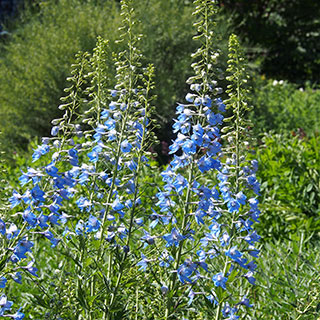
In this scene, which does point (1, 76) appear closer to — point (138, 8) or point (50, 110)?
point (50, 110)

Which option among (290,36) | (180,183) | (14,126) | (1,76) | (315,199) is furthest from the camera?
(290,36)

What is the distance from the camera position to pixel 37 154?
2037 mm

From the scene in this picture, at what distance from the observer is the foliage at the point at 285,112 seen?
7.37 m

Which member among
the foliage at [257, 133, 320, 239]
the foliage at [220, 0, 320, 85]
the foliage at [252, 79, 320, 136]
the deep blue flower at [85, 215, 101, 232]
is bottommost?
the deep blue flower at [85, 215, 101, 232]

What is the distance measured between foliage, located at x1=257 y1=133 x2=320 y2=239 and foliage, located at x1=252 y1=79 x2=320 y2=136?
2.10 meters

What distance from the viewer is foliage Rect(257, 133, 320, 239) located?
4.29m

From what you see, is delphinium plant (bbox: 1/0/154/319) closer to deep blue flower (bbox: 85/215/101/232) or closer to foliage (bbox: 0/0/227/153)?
deep blue flower (bbox: 85/215/101/232)

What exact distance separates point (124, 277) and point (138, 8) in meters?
6.47

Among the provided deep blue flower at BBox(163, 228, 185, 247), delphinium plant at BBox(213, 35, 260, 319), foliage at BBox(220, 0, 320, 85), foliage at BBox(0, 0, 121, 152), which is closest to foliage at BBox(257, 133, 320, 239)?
delphinium plant at BBox(213, 35, 260, 319)

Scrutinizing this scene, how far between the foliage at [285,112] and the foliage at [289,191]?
2100 millimetres

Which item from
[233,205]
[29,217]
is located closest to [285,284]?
[233,205]

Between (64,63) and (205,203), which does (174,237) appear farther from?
(64,63)

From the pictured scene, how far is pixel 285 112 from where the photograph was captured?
7980 mm

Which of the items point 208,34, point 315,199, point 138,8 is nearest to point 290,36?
point 138,8
